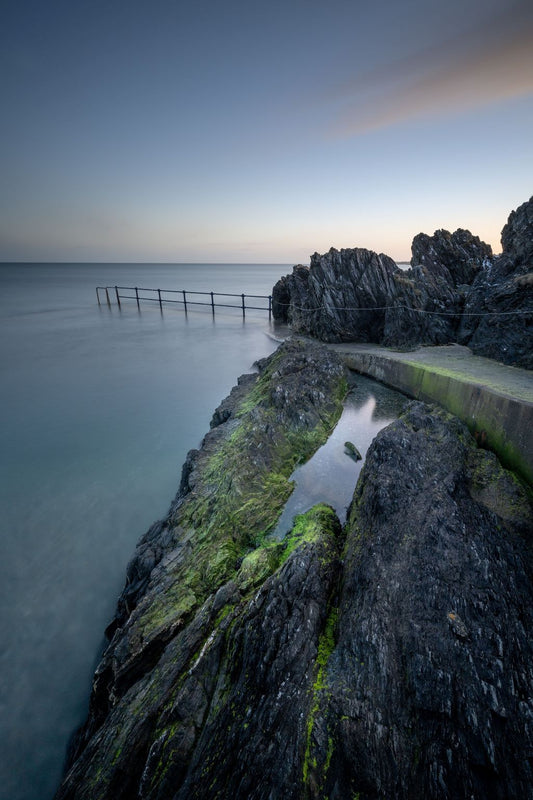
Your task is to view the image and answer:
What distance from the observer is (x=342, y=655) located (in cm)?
313

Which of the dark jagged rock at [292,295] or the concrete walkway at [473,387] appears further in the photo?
the dark jagged rock at [292,295]

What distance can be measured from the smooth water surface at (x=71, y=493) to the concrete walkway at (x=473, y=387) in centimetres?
731

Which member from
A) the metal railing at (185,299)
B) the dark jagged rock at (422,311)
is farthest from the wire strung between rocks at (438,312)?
the metal railing at (185,299)

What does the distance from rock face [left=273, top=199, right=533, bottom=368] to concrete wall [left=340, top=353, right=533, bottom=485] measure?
7.75 ft

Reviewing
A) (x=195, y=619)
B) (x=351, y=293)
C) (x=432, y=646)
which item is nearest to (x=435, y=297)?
(x=351, y=293)

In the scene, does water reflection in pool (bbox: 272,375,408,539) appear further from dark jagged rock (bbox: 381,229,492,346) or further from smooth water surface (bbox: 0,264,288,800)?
smooth water surface (bbox: 0,264,288,800)

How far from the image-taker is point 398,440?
5641mm

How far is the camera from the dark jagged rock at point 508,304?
359 inches

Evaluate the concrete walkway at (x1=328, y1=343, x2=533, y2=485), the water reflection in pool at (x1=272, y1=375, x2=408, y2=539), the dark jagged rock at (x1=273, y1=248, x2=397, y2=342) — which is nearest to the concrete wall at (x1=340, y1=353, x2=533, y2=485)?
the concrete walkway at (x1=328, y1=343, x2=533, y2=485)

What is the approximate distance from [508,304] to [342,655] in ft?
35.1

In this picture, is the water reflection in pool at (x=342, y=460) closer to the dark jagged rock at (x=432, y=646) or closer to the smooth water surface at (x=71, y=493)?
the dark jagged rock at (x=432, y=646)

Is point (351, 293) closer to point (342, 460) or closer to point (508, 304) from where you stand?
point (508, 304)

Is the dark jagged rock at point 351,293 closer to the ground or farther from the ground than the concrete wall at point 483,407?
farther from the ground

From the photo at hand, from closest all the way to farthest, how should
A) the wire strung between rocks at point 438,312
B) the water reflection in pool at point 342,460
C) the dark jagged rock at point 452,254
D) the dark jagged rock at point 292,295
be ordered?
the water reflection in pool at point 342,460 < the wire strung between rocks at point 438,312 < the dark jagged rock at point 452,254 < the dark jagged rock at point 292,295
